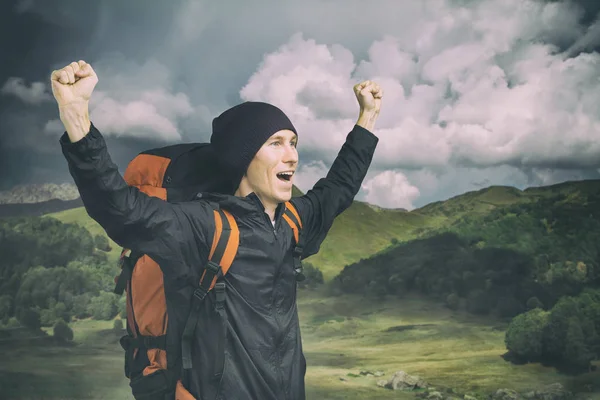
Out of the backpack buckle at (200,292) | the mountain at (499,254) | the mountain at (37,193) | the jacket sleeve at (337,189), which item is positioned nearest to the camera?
the backpack buckle at (200,292)

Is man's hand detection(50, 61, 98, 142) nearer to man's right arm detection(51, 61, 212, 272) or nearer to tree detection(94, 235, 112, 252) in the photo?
man's right arm detection(51, 61, 212, 272)

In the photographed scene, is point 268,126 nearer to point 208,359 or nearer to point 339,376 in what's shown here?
point 208,359

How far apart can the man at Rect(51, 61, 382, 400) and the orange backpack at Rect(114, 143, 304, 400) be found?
4 centimetres

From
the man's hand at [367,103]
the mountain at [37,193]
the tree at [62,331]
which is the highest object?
the mountain at [37,193]

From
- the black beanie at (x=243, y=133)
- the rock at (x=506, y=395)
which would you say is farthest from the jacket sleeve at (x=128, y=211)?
the rock at (x=506, y=395)

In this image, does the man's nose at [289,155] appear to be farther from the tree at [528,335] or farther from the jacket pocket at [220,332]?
the tree at [528,335]

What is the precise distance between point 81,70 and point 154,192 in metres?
0.58

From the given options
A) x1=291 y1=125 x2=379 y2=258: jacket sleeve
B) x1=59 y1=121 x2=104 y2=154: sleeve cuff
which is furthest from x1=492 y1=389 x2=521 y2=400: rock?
x1=59 y1=121 x2=104 y2=154: sleeve cuff

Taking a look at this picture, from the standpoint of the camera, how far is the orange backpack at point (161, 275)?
2158 millimetres

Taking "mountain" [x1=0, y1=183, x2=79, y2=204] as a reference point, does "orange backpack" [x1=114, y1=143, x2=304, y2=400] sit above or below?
below

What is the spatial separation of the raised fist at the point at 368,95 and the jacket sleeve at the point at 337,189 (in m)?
0.10

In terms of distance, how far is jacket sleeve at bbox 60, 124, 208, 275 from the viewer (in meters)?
1.80

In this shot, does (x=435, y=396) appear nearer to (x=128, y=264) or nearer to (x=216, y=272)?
(x=128, y=264)

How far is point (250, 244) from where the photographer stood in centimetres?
227
